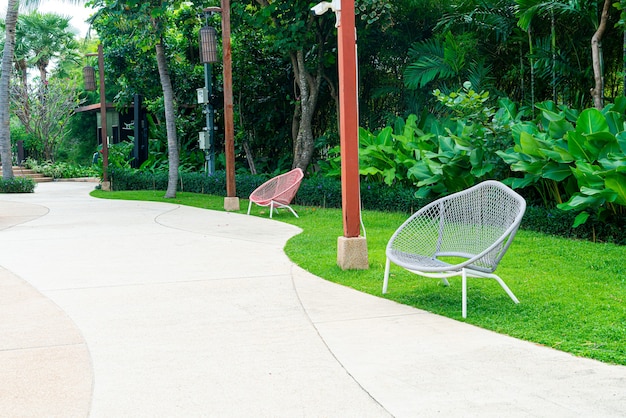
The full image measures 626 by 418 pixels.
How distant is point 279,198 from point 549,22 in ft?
18.0

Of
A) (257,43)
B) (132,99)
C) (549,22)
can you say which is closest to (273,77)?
(257,43)

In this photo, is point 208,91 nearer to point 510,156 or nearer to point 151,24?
point 151,24

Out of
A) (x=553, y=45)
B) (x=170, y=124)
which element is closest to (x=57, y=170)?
(x=170, y=124)

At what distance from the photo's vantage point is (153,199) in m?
16.1

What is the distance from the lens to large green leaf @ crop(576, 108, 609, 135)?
8.21 meters

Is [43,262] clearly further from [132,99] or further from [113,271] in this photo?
[132,99]

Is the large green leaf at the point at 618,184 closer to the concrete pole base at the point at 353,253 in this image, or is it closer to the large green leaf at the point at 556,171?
the large green leaf at the point at 556,171

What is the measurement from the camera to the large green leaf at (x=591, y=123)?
26.9 feet

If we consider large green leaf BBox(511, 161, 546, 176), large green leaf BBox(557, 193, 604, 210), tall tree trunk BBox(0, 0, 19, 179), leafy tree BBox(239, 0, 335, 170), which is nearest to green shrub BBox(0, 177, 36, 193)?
tall tree trunk BBox(0, 0, 19, 179)

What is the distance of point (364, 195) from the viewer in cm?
1241

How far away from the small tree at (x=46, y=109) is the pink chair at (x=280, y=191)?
2173cm

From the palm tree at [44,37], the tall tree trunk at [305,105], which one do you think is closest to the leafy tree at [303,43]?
the tall tree trunk at [305,105]

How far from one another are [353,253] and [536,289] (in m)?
1.75

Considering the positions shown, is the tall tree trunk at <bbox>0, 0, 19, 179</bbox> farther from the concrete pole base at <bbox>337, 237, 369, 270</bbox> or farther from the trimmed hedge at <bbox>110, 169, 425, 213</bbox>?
the concrete pole base at <bbox>337, 237, 369, 270</bbox>
